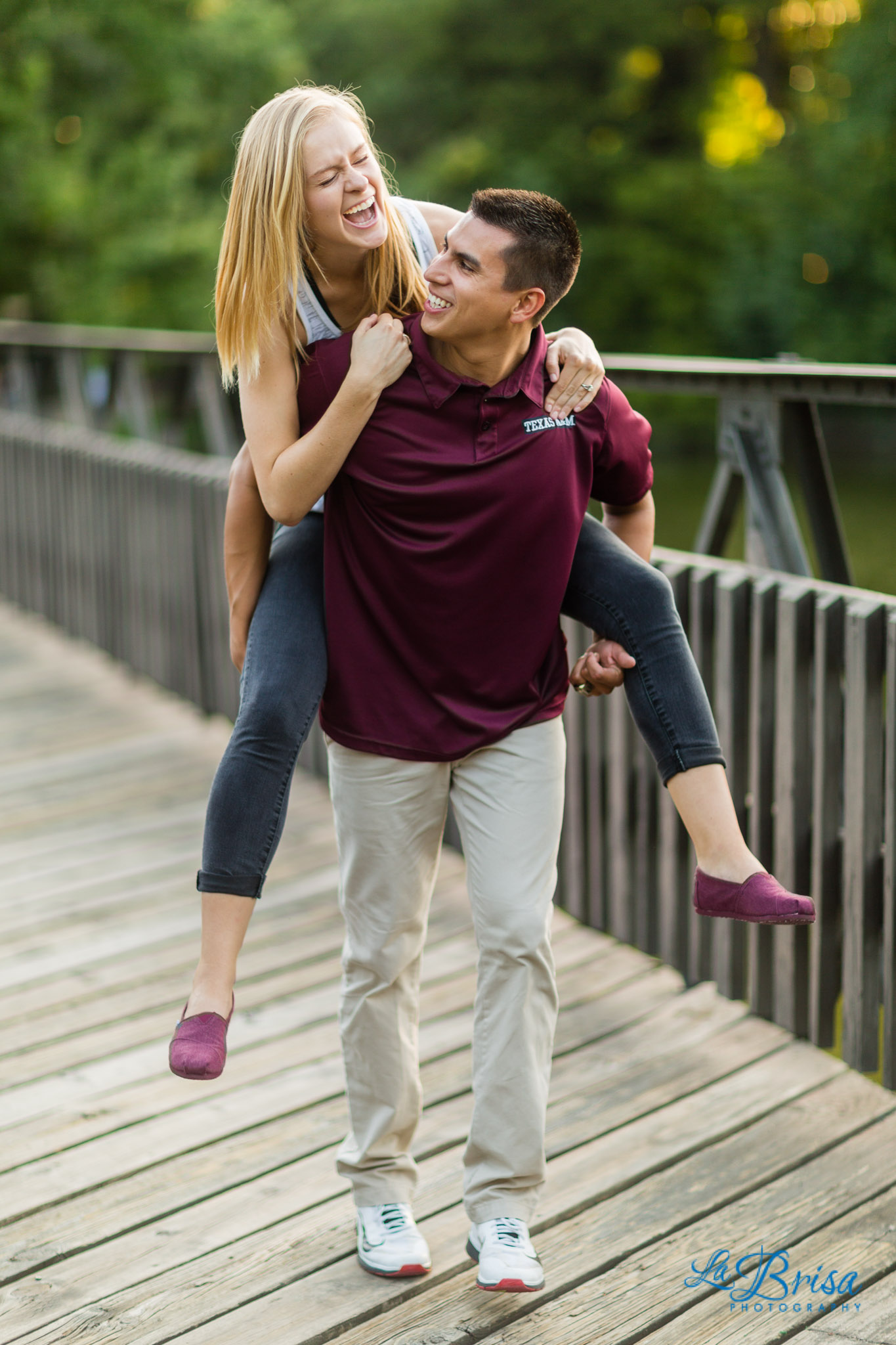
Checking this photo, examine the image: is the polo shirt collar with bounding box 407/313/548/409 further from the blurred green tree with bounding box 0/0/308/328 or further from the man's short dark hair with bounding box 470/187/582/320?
the blurred green tree with bounding box 0/0/308/328

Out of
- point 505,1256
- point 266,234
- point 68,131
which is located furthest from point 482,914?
point 68,131

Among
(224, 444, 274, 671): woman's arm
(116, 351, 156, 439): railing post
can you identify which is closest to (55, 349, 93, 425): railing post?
(116, 351, 156, 439): railing post

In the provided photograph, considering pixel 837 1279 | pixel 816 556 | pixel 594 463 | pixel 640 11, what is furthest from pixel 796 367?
pixel 640 11

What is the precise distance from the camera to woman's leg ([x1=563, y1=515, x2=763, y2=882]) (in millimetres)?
1908

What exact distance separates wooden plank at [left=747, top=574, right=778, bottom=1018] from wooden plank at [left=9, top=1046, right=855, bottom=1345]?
1.74 ft

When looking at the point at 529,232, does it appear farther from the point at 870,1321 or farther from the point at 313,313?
the point at 870,1321

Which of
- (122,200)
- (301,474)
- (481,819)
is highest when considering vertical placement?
(122,200)

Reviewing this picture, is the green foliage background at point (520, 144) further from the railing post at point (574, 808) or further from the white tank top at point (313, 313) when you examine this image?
the white tank top at point (313, 313)

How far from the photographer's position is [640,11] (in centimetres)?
2481

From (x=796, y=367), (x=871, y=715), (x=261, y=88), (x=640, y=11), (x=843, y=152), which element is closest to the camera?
(x=871, y=715)

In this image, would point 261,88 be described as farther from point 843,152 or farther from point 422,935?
point 422,935

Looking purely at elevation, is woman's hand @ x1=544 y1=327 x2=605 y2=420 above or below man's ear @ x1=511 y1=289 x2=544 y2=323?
below

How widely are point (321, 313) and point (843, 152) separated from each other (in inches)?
782

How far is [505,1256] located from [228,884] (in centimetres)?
63
